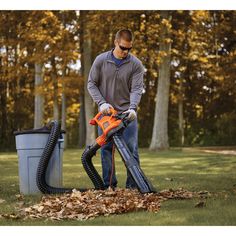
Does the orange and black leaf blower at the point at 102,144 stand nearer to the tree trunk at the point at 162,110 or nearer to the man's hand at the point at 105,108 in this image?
the man's hand at the point at 105,108

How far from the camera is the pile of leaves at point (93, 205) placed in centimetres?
414

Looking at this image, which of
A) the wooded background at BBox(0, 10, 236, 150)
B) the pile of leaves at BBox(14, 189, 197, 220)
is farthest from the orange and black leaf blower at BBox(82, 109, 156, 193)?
the wooded background at BBox(0, 10, 236, 150)

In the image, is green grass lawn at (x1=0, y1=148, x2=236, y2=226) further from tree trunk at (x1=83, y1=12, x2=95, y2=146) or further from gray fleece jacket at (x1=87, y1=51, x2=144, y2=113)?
tree trunk at (x1=83, y1=12, x2=95, y2=146)

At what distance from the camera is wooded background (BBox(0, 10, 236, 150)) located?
50.9 feet

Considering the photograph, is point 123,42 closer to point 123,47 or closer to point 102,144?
point 123,47

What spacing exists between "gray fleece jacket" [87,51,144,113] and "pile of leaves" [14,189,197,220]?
0.93 metres

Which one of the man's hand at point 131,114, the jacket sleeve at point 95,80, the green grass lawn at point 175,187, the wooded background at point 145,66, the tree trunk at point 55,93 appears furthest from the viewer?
the tree trunk at point 55,93

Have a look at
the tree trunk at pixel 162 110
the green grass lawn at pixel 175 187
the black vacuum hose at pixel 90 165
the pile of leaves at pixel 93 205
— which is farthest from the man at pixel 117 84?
the tree trunk at pixel 162 110

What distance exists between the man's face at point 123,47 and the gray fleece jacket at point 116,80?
0.09 meters
